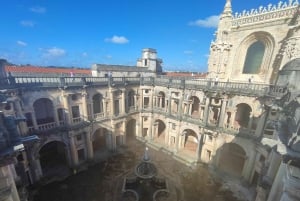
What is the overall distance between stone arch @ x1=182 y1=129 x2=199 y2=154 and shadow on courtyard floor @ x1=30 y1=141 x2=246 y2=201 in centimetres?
484

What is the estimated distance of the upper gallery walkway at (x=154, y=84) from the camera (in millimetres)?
16391

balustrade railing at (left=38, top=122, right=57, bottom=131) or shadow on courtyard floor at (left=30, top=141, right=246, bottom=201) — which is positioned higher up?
balustrade railing at (left=38, top=122, right=57, bottom=131)

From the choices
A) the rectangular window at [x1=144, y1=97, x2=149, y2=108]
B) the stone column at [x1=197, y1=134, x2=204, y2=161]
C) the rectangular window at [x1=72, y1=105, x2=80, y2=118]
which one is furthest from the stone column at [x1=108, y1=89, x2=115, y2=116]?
the stone column at [x1=197, y1=134, x2=204, y2=161]

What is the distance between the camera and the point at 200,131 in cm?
2441

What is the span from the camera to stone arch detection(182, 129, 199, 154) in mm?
28278

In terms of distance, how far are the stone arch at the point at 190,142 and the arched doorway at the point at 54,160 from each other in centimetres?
2005

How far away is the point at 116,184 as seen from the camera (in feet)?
65.1

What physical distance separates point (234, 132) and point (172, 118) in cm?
1020

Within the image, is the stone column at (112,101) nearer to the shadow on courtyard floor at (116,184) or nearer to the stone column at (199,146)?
the shadow on courtyard floor at (116,184)

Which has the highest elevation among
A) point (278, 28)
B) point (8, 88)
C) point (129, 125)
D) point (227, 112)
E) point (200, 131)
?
point (278, 28)

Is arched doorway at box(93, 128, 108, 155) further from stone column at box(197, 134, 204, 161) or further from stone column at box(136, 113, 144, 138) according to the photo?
stone column at box(197, 134, 204, 161)

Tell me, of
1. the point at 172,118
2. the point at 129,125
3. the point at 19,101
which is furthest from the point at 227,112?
the point at 19,101

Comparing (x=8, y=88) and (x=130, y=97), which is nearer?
(x=8, y=88)

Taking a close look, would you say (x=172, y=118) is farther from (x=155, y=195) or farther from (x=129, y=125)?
(x=155, y=195)
